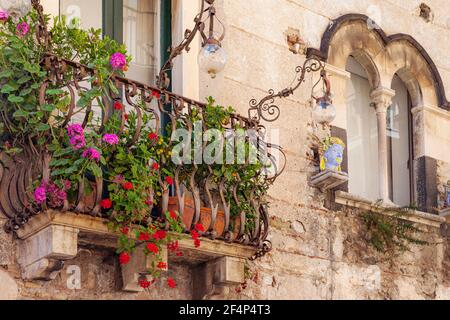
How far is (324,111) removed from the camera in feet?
35.2

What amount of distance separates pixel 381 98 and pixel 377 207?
3.41 ft

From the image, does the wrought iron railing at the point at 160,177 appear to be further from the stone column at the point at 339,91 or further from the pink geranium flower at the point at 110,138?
the stone column at the point at 339,91

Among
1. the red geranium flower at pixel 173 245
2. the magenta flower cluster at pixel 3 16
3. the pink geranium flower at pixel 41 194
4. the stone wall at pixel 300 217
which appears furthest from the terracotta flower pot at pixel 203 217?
the magenta flower cluster at pixel 3 16

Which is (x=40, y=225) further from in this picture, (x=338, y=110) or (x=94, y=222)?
(x=338, y=110)

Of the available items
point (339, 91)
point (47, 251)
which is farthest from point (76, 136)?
point (339, 91)

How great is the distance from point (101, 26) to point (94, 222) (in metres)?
1.93

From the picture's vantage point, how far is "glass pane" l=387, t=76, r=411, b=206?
12117 mm

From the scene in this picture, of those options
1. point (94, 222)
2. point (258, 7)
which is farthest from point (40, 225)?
point (258, 7)

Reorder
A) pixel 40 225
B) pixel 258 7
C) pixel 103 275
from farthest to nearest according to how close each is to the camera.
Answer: pixel 258 7 < pixel 103 275 < pixel 40 225

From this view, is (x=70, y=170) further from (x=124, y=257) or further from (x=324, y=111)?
(x=324, y=111)

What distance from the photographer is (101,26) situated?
409 inches

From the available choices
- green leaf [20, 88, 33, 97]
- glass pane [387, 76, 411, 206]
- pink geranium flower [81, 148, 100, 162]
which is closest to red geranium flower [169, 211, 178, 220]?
pink geranium flower [81, 148, 100, 162]

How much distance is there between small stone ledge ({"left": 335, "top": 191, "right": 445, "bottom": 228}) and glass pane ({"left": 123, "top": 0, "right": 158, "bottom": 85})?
1.85 meters

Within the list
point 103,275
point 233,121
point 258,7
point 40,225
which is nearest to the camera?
point 40,225
